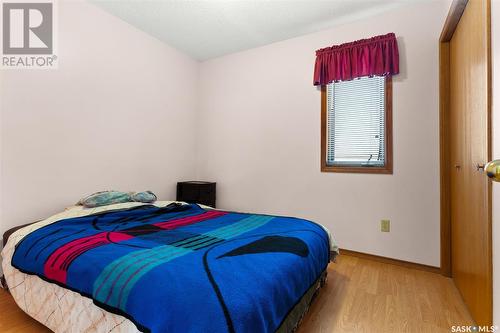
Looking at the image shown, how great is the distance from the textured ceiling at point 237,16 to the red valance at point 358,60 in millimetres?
297

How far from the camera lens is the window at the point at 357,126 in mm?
2540

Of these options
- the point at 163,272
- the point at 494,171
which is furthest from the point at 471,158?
the point at 163,272

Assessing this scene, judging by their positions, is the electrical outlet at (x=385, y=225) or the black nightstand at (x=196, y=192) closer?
the electrical outlet at (x=385, y=225)

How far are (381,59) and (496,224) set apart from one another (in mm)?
1841

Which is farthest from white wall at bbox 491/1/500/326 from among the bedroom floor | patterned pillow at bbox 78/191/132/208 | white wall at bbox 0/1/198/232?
white wall at bbox 0/1/198/232

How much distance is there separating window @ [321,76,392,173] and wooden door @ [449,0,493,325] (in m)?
0.54

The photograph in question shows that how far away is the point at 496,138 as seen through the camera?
1.20 m

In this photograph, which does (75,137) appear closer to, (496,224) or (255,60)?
(255,60)

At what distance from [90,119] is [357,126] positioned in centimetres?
274

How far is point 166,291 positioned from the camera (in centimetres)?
92

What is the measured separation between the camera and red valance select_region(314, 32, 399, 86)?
2.42 metres

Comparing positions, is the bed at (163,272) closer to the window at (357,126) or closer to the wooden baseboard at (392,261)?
the wooden baseboard at (392,261)
